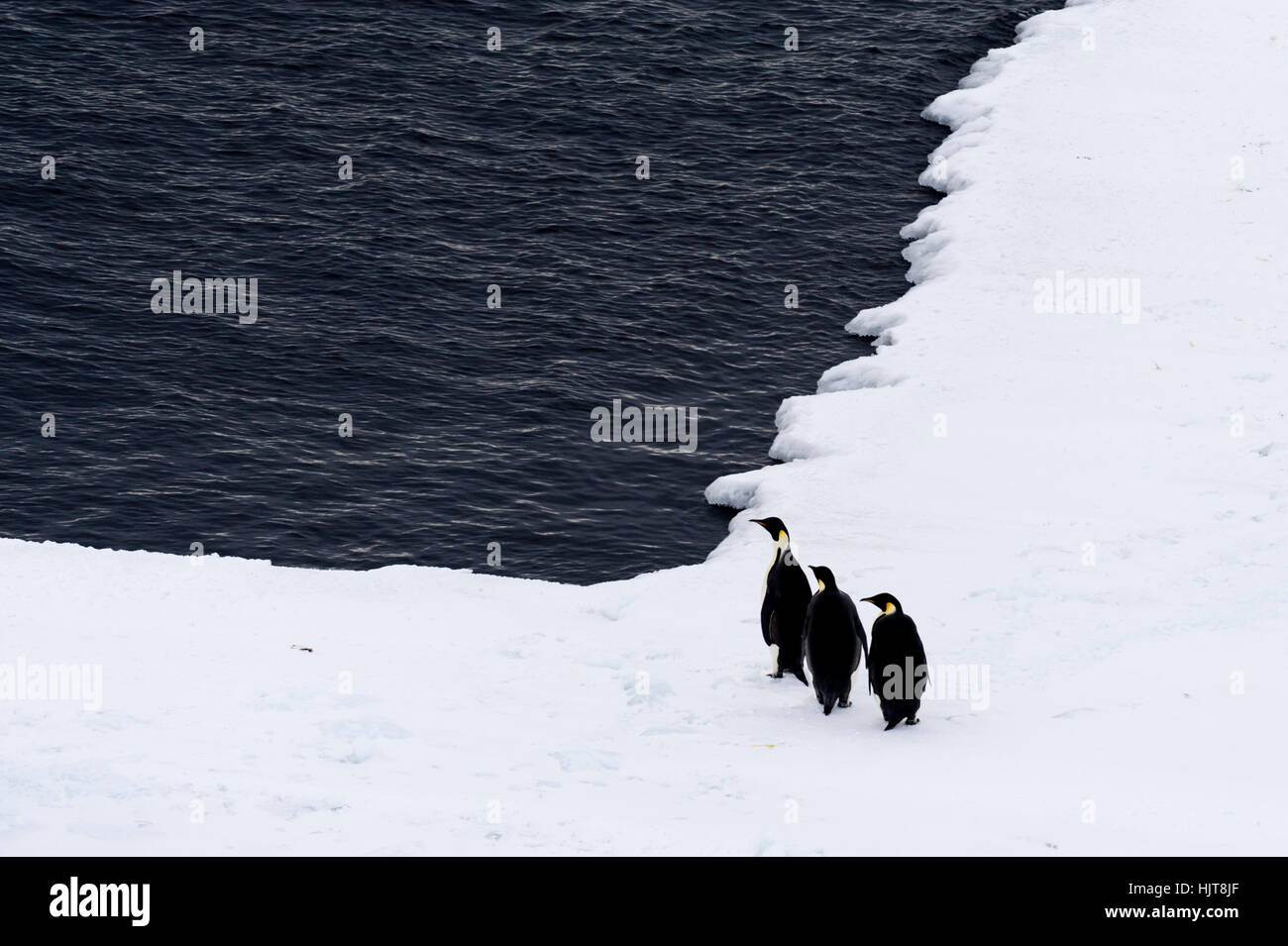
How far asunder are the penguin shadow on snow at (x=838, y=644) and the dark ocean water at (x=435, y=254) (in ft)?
20.4

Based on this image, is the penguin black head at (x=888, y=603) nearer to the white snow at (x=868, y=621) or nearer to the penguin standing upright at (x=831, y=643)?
the penguin standing upright at (x=831, y=643)

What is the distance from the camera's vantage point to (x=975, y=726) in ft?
46.5

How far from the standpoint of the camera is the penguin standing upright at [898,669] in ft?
46.1

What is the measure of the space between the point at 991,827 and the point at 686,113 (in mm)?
26192

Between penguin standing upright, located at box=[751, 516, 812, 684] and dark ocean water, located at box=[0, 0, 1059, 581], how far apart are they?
19.9ft

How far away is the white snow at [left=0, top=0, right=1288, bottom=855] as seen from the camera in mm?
11781

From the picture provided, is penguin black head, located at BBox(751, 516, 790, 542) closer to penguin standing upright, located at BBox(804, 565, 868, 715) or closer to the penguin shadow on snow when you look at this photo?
the penguin shadow on snow

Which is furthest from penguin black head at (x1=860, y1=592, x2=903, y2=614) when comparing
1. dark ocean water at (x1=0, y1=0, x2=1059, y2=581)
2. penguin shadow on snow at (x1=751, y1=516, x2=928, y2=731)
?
dark ocean water at (x1=0, y1=0, x2=1059, y2=581)

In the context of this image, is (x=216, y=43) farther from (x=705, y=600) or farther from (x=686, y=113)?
(x=705, y=600)

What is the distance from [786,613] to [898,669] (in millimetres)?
1612
